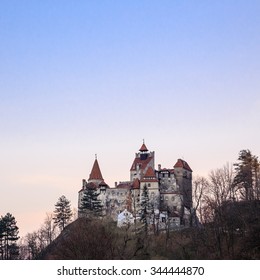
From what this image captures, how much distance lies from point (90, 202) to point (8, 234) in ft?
27.8

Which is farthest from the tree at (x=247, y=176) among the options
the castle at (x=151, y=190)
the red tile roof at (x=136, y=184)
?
the red tile roof at (x=136, y=184)

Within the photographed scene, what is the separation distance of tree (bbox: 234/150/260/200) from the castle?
6.05 metres

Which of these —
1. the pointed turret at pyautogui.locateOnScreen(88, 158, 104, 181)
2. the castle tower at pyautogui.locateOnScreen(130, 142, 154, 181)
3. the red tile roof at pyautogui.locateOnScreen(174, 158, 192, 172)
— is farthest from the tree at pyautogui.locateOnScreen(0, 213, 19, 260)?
the red tile roof at pyautogui.locateOnScreen(174, 158, 192, 172)

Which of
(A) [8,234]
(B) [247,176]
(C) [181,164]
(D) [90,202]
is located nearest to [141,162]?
(C) [181,164]

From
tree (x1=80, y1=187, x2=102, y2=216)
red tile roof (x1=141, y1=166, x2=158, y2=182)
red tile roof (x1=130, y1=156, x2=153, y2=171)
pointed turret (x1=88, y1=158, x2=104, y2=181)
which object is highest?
red tile roof (x1=130, y1=156, x2=153, y2=171)

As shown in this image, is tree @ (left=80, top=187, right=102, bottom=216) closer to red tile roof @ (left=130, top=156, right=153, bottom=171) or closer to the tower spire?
the tower spire

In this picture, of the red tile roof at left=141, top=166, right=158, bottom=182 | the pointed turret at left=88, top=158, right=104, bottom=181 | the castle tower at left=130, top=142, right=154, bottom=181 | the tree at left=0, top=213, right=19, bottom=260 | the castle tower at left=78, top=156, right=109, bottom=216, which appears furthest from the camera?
the pointed turret at left=88, top=158, right=104, bottom=181

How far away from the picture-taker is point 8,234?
1002 inches

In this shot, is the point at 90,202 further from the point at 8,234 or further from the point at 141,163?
the point at 8,234

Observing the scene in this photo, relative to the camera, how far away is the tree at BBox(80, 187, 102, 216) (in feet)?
107

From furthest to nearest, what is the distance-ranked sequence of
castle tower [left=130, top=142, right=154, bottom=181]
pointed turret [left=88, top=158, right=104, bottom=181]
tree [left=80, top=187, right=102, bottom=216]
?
pointed turret [left=88, top=158, right=104, bottom=181] < castle tower [left=130, top=142, right=154, bottom=181] < tree [left=80, top=187, right=102, bottom=216]

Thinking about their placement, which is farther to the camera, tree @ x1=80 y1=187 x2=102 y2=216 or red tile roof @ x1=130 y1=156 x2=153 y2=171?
red tile roof @ x1=130 y1=156 x2=153 y2=171
